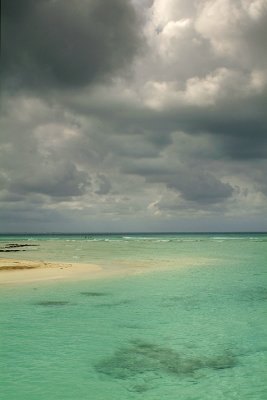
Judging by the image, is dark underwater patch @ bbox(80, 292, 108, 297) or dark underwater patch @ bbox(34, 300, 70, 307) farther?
dark underwater patch @ bbox(80, 292, 108, 297)

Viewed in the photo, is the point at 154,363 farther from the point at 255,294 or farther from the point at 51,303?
the point at 255,294

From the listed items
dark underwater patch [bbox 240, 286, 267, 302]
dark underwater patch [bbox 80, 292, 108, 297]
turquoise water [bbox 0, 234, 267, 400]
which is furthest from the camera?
dark underwater patch [bbox 80, 292, 108, 297]

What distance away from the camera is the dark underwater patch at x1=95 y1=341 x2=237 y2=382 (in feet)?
35.0

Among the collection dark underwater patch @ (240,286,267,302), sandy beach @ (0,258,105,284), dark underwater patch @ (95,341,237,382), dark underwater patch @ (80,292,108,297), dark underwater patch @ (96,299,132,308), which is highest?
sandy beach @ (0,258,105,284)

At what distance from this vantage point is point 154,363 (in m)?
11.3

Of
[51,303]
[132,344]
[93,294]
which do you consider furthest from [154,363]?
[93,294]

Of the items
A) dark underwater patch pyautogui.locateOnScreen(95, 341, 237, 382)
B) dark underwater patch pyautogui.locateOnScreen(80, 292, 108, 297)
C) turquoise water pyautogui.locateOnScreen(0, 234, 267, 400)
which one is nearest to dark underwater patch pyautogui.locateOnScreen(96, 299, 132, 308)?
turquoise water pyautogui.locateOnScreen(0, 234, 267, 400)

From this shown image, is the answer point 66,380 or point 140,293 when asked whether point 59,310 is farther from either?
point 66,380

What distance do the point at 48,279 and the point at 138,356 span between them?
17.4 m

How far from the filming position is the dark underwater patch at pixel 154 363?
35.0 ft

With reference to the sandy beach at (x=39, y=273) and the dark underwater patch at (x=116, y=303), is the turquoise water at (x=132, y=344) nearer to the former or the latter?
the dark underwater patch at (x=116, y=303)

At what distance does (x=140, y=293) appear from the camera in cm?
2319

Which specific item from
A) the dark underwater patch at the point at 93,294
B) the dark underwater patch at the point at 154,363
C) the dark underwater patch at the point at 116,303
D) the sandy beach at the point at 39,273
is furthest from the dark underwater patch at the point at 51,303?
the dark underwater patch at the point at 154,363

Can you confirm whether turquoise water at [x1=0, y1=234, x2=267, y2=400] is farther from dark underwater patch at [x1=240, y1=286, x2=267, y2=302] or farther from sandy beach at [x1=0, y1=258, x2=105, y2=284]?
sandy beach at [x1=0, y1=258, x2=105, y2=284]
